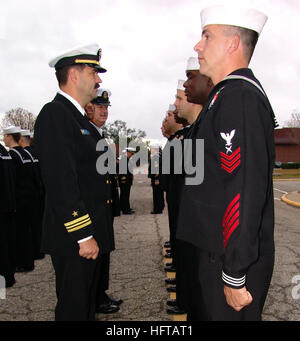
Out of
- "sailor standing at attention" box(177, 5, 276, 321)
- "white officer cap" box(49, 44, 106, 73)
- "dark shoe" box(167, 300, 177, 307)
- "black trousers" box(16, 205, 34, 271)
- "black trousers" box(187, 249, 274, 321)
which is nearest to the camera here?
"sailor standing at attention" box(177, 5, 276, 321)

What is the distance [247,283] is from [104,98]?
316 cm

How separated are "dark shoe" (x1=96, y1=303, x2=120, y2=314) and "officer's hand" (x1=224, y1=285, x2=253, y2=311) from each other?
2.15 m

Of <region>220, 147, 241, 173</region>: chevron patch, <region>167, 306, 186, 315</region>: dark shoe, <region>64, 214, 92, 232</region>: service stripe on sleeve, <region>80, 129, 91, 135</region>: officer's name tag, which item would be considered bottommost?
<region>167, 306, 186, 315</region>: dark shoe

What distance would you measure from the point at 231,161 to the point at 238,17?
774 millimetres

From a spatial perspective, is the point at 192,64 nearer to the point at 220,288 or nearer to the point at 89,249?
the point at 89,249

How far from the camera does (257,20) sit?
1.61m

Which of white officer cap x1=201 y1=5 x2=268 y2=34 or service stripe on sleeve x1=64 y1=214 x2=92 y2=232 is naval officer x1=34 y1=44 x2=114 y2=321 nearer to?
service stripe on sleeve x1=64 y1=214 x2=92 y2=232

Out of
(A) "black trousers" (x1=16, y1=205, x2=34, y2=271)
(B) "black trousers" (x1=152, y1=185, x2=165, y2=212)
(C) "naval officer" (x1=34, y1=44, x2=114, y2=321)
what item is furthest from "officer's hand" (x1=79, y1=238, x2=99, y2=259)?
(B) "black trousers" (x1=152, y1=185, x2=165, y2=212)

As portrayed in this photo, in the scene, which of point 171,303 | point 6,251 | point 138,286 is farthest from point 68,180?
point 6,251

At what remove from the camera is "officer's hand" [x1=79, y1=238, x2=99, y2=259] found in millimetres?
1952

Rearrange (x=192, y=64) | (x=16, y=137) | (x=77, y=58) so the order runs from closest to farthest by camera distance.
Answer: (x=77, y=58) → (x=192, y=64) → (x=16, y=137)

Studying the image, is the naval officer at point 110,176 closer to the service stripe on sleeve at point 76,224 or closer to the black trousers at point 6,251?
the service stripe on sleeve at point 76,224

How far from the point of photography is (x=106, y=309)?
3252mm

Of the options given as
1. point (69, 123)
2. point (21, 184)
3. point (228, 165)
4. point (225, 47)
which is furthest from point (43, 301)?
point (225, 47)
